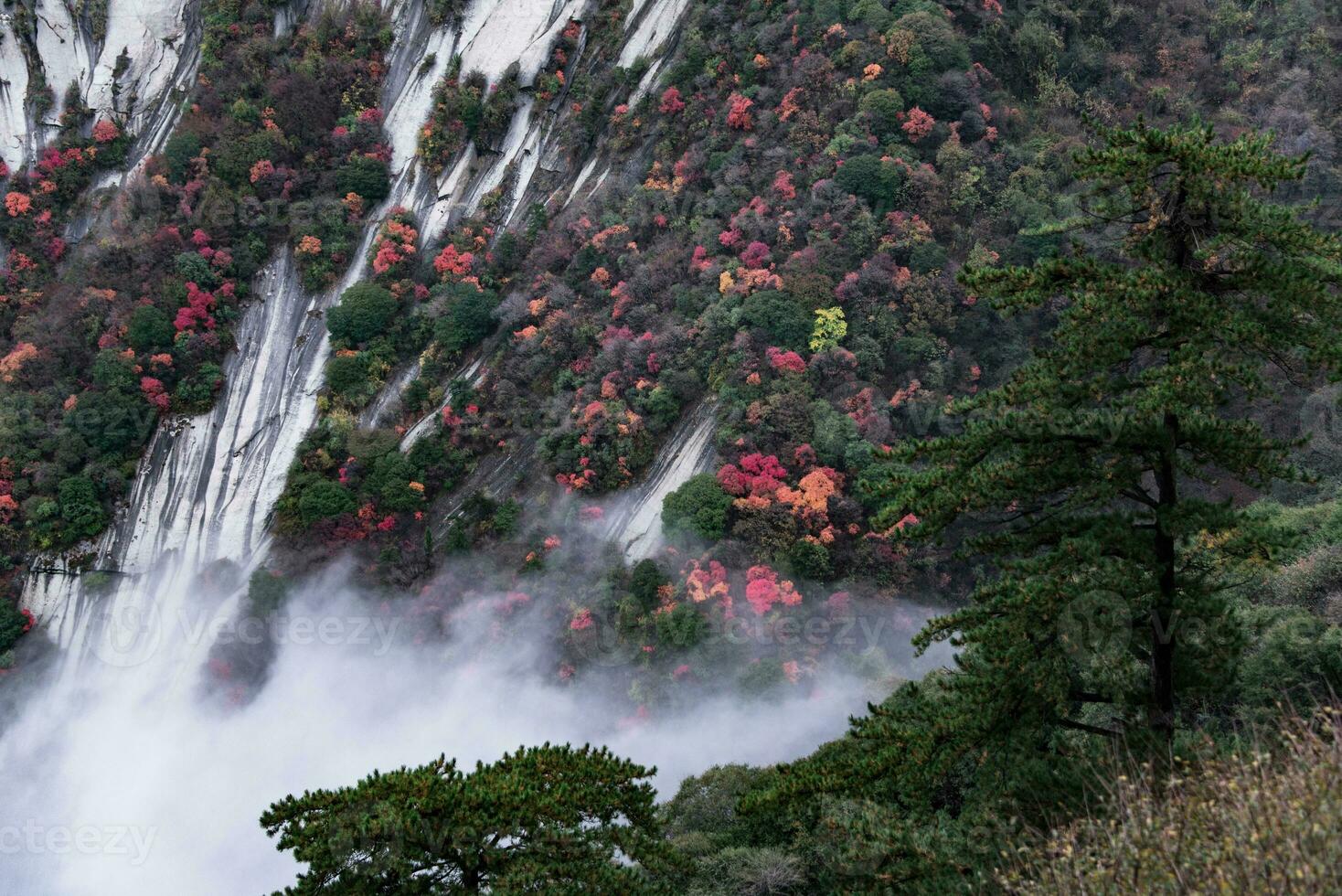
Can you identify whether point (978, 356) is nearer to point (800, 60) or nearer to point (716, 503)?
point (716, 503)

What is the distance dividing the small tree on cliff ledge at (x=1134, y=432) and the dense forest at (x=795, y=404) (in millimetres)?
55

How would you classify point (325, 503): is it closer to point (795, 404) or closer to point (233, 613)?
point (233, 613)

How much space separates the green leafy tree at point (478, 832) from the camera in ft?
35.3

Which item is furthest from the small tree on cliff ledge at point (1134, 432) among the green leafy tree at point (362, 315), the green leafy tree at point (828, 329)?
the green leafy tree at point (362, 315)

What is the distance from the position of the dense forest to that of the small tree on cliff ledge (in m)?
0.05

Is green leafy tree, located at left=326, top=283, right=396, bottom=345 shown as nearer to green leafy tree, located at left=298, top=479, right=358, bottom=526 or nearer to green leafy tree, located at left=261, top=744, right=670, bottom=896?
green leafy tree, located at left=298, top=479, right=358, bottom=526

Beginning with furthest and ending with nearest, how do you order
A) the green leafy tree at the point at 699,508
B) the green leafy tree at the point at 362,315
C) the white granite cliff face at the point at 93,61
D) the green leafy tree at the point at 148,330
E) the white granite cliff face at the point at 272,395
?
the white granite cliff face at the point at 93,61, the green leafy tree at the point at 362,315, the green leafy tree at the point at 148,330, the white granite cliff face at the point at 272,395, the green leafy tree at the point at 699,508

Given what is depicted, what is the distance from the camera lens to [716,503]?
89.9 ft

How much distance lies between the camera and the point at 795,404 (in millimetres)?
28234

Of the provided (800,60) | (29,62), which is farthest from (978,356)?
(29,62)

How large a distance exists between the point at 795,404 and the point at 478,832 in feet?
61.5

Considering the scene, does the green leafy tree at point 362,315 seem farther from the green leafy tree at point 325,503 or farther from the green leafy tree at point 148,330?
the green leafy tree at point 325,503

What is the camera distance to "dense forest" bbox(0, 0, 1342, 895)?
10594 mm

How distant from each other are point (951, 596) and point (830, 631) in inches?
136
